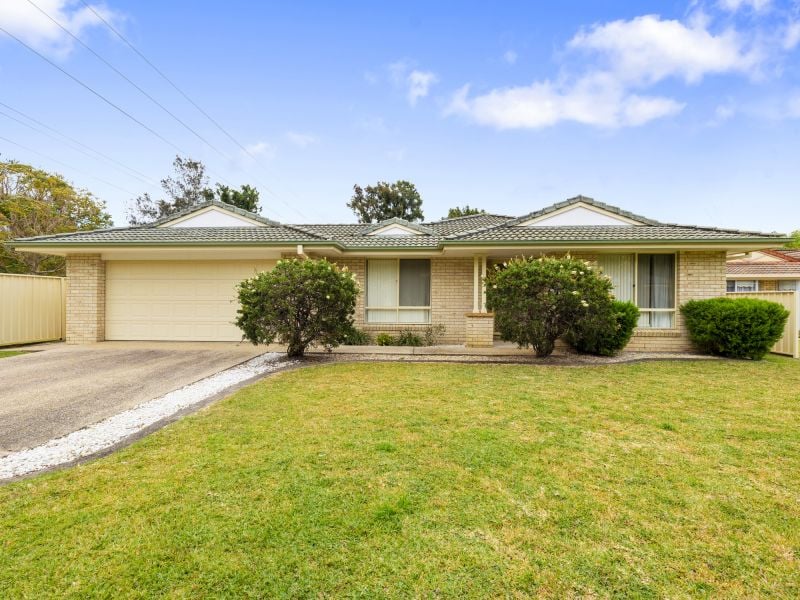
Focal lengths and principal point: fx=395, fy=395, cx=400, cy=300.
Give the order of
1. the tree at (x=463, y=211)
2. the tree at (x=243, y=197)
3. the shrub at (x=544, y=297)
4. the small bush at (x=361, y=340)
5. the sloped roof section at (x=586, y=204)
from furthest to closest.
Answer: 1. the tree at (x=463, y=211)
2. the tree at (x=243, y=197)
3. the sloped roof section at (x=586, y=204)
4. the small bush at (x=361, y=340)
5. the shrub at (x=544, y=297)

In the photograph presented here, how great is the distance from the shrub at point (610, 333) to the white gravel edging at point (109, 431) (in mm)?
7525

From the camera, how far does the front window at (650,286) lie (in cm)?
1100

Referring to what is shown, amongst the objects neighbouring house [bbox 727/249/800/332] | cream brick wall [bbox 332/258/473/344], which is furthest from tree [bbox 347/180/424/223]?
cream brick wall [bbox 332/258/473/344]

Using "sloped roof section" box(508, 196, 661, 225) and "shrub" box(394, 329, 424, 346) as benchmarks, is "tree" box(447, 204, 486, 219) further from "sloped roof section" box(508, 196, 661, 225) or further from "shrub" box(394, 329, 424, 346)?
"shrub" box(394, 329, 424, 346)

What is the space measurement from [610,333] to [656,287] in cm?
302

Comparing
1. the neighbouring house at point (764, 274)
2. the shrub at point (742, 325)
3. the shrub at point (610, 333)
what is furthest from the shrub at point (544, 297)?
the neighbouring house at point (764, 274)

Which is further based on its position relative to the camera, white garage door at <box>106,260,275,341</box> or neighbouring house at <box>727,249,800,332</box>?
neighbouring house at <box>727,249,800,332</box>

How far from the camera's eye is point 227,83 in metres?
16.5

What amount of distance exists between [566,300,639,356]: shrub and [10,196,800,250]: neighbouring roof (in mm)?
1837

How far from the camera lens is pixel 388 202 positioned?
38.2 m

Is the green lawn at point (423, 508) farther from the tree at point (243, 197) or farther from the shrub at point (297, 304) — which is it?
the tree at point (243, 197)

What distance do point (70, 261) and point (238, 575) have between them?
13.6 metres

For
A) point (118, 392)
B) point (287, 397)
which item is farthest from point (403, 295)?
point (118, 392)

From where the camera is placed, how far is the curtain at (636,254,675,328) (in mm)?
11000
